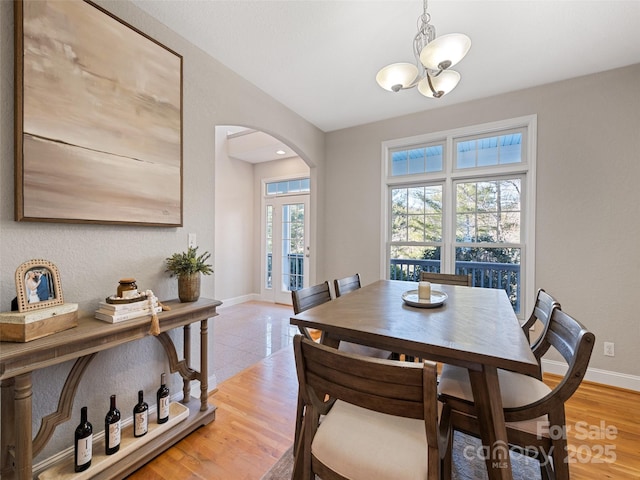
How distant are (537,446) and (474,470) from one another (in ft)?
2.18

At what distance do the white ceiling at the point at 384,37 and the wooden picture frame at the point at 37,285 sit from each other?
1.71m

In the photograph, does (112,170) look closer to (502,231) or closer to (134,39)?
(134,39)

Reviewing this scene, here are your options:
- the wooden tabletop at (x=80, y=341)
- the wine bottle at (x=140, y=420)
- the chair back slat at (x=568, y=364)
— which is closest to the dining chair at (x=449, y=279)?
the chair back slat at (x=568, y=364)

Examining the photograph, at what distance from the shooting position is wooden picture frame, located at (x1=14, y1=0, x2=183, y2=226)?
135 centimetres

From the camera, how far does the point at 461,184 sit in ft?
10.6

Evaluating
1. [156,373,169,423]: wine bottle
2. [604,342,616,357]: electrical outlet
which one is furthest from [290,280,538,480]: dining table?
[604,342,616,357]: electrical outlet

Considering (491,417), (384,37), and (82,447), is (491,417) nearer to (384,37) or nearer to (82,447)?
(82,447)

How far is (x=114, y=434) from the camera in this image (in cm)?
147

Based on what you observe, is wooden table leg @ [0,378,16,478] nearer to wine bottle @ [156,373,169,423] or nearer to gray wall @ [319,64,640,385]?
wine bottle @ [156,373,169,423]

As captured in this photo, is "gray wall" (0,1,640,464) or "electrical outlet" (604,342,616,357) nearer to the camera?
"gray wall" (0,1,640,464)

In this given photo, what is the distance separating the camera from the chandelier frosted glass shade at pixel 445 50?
133cm

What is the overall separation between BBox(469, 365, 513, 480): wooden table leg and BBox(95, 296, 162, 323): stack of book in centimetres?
159

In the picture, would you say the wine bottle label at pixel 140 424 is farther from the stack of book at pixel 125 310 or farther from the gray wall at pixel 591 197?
the gray wall at pixel 591 197

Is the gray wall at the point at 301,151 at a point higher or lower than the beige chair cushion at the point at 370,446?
higher
